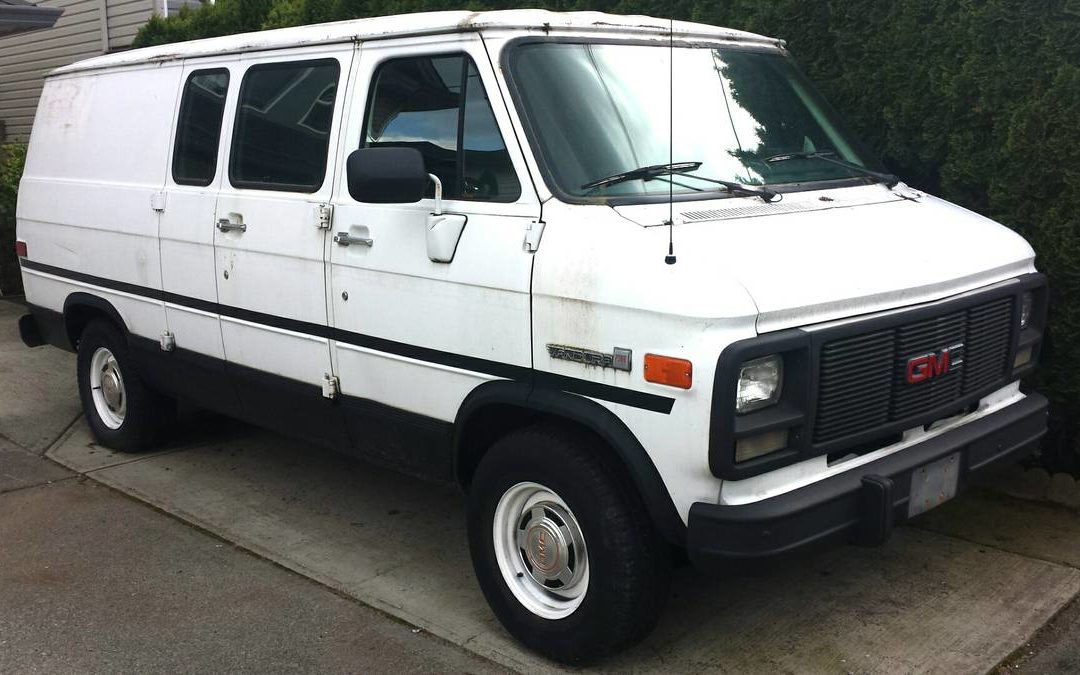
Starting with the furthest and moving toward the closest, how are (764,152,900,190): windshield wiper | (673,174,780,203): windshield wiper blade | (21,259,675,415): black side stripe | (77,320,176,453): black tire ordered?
(77,320,176,453): black tire
(764,152,900,190): windshield wiper
(673,174,780,203): windshield wiper blade
(21,259,675,415): black side stripe

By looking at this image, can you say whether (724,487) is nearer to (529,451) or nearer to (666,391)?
(666,391)

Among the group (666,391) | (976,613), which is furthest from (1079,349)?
(666,391)

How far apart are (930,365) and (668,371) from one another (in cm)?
102

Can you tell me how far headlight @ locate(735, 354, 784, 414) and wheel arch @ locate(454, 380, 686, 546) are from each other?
38 centimetres

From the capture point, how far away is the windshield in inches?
153

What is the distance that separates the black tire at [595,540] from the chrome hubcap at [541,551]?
0.06 meters

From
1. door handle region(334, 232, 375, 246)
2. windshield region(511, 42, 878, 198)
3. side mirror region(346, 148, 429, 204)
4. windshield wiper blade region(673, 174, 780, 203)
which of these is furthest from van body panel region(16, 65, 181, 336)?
windshield wiper blade region(673, 174, 780, 203)

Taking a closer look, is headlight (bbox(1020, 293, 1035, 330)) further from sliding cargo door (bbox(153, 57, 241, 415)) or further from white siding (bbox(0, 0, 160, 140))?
white siding (bbox(0, 0, 160, 140))

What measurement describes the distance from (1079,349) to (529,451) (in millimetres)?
2819

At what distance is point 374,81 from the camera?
175 inches

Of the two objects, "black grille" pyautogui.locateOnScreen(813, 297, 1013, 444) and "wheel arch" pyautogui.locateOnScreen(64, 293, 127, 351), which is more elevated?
"black grille" pyautogui.locateOnScreen(813, 297, 1013, 444)

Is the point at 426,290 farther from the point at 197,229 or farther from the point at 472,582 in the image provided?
the point at 197,229

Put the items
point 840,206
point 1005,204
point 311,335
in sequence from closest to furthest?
point 840,206 < point 311,335 < point 1005,204

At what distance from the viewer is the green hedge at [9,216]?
11469mm
